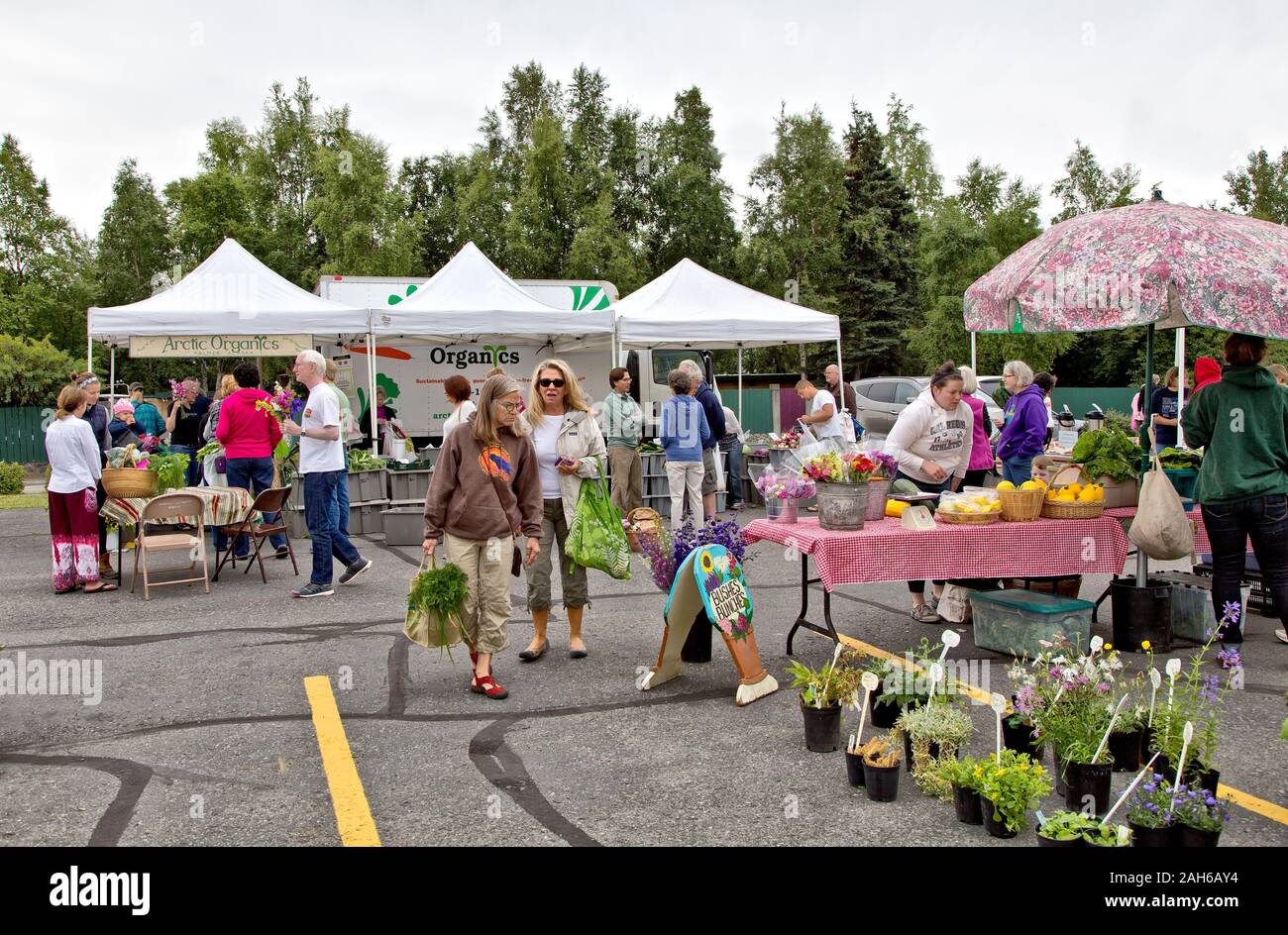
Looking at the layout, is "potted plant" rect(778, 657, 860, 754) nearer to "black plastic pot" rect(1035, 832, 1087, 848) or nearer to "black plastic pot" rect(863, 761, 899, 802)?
"black plastic pot" rect(863, 761, 899, 802)

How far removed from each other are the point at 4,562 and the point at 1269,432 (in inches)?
486

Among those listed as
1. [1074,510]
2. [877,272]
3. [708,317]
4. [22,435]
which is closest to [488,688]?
[1074,510]

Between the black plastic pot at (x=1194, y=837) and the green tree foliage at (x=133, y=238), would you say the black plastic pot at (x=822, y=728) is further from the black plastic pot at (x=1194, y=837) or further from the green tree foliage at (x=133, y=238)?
the green tree foliage at (x=133, y=238)

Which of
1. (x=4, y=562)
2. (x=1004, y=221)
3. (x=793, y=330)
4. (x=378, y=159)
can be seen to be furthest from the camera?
(x=378, y=159)

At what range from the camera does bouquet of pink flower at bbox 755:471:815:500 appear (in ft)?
20.9

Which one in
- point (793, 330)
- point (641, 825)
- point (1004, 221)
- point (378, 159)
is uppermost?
point (378, 159)

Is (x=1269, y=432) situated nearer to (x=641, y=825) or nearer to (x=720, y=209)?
(x=641, y=825)

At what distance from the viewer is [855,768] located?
4371 millimetres

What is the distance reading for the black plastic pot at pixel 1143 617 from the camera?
6559 millimetres

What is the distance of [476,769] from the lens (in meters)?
4.66

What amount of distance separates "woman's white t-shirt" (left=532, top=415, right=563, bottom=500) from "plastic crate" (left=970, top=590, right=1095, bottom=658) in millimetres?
2786

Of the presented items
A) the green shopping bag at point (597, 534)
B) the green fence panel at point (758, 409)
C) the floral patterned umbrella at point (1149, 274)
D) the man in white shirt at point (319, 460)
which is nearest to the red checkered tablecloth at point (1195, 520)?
the floral patterned umbrella at point (1149, 274)

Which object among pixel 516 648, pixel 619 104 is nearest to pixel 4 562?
pixel 516 648

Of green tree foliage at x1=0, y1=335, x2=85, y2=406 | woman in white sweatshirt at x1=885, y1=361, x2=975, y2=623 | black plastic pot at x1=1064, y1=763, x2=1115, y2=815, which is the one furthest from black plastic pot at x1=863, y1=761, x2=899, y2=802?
green tree foliage at x1=0, y1=335, x2=85, y2=406
